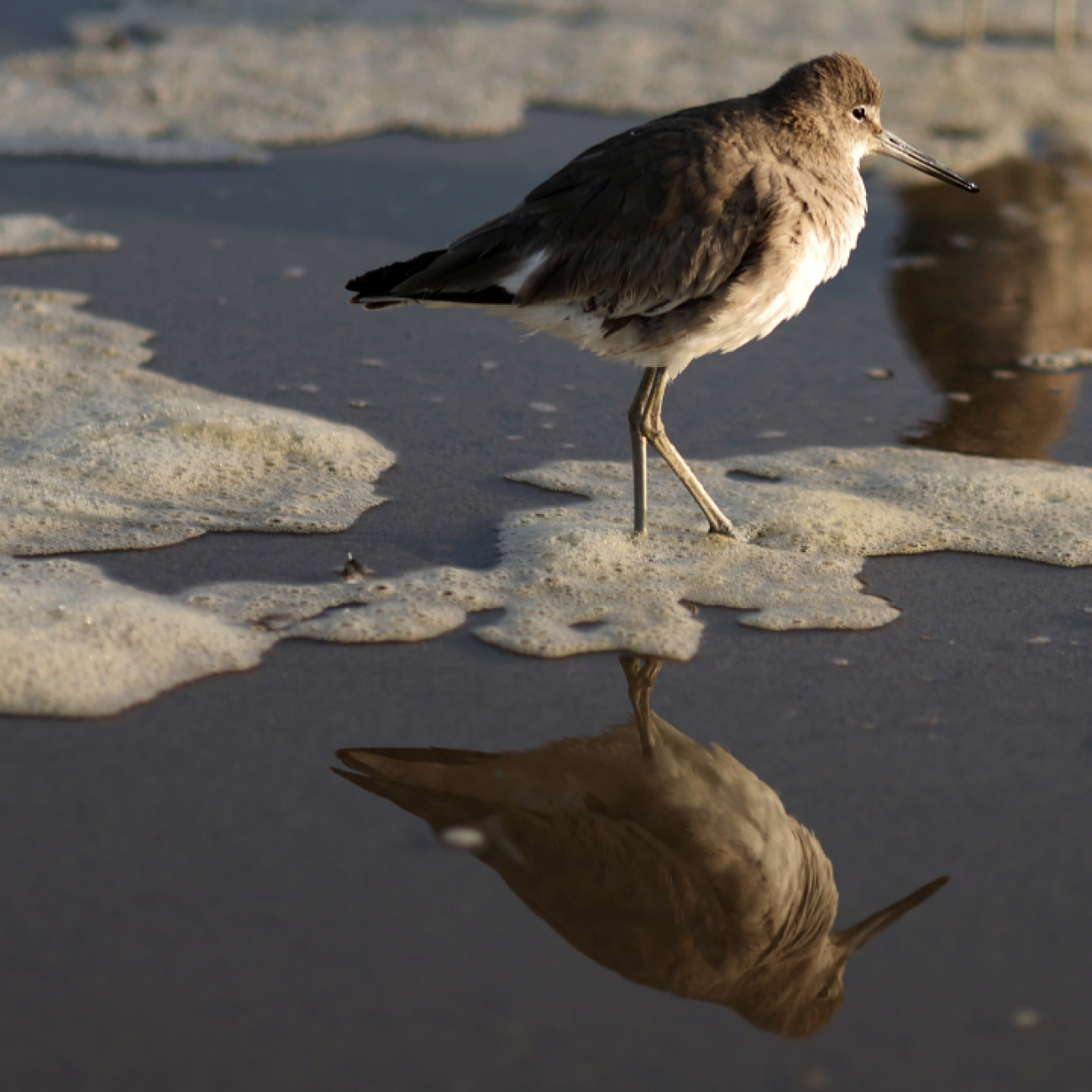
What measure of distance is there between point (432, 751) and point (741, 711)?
0.64 metres

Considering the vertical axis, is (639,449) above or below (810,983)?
above

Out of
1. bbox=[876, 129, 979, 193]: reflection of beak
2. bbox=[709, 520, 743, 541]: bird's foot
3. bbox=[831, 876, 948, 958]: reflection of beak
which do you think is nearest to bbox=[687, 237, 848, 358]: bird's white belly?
bbox=[709, 520, 743, 541]: bird's foot

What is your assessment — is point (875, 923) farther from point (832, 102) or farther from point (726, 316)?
point (832, 102)

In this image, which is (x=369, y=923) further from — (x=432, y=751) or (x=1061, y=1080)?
(x=1061, y=1080)

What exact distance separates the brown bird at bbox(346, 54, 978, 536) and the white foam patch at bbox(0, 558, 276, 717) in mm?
904

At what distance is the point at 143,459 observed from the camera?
4070mm

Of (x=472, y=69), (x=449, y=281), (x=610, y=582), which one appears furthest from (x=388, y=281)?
(x=472, y=69)

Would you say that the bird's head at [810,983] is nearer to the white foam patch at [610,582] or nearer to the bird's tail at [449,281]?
the white foam patch at [610,582]

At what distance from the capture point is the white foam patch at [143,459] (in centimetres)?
371

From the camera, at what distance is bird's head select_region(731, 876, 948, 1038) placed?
7.08 ft

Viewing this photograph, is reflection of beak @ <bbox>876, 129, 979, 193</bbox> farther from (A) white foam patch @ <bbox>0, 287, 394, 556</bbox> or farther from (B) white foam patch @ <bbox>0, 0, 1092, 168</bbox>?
(B) white foam patch @ <bbox>0, 0, 1092, 168</bbox>

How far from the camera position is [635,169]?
344 cm

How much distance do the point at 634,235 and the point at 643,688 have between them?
107 cm

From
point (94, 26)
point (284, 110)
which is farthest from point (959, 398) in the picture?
point (94, 26)
